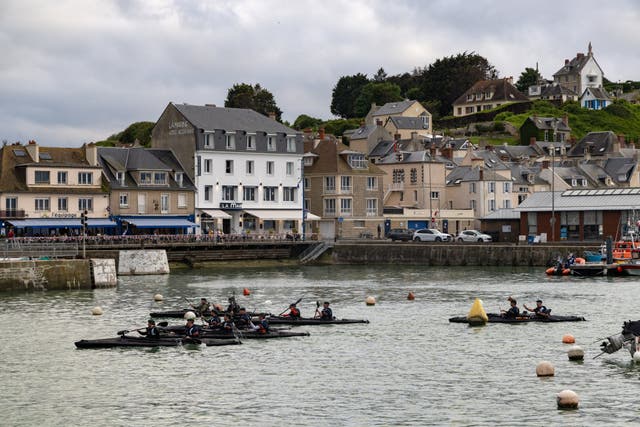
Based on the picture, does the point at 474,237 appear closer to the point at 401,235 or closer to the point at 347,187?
the point at 401,235

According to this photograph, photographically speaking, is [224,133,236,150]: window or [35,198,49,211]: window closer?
[35,198,49,211]: window

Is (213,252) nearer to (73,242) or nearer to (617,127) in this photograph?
(73,242)

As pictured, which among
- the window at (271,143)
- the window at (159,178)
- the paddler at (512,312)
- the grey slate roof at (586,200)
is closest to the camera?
the paddler at (512,312)

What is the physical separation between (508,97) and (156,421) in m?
164

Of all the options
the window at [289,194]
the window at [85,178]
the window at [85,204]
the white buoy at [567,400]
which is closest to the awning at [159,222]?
the window at [85,204]

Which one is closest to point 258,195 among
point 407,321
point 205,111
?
point 205,111

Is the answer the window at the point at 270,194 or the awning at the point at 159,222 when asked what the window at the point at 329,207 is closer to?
the window at the point at 270,194

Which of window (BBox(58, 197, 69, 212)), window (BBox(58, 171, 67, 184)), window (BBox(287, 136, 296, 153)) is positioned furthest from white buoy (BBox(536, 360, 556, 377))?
window (BBox(287, 136, 296, 153))

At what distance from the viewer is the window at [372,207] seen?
11550cm

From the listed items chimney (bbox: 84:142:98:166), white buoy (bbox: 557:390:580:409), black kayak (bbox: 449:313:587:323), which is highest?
chimney (bbox: 84:142:98:166)

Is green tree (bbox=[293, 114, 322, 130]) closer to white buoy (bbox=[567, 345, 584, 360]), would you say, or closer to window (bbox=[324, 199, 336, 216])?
window (bbox=[324, 199, 336, 216])

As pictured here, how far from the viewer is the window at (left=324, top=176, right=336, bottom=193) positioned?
114250 millimetres

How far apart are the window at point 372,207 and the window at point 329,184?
4202mm

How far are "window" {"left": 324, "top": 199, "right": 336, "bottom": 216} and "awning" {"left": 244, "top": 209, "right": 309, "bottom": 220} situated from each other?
5.69 meters
